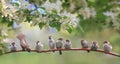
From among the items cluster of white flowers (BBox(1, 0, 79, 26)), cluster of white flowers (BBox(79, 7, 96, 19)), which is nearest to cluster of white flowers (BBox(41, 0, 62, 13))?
cluster of white flowers (BBox(1, 0, 79, 26))

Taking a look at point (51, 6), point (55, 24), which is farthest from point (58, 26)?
point (51, 6)

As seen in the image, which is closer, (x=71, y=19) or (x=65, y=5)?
(x=71, y=19)

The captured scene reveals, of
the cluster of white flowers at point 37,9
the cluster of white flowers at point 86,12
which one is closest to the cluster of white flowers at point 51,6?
the cluster of white flowers at point 37,9

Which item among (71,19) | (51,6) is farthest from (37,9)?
(71,19)

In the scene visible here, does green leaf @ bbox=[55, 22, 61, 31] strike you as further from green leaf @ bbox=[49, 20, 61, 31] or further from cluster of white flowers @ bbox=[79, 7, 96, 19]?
cluster of white flowers @ bbox=[79, 7, 96, 19]

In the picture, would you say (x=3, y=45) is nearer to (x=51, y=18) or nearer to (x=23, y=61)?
(x=51, y=18)

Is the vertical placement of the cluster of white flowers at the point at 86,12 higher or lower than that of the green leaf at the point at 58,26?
higher

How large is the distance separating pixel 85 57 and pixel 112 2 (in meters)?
13.7

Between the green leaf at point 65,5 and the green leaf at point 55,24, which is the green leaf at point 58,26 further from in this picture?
the green leaf at point 65,5

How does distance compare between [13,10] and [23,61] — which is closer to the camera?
[13,10]

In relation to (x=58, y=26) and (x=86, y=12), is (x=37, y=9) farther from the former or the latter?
(x=86, y=12)

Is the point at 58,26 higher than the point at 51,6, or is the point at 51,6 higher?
the point at 51,6

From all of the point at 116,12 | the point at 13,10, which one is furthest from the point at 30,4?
the point at 116,12

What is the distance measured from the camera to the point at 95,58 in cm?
1697
